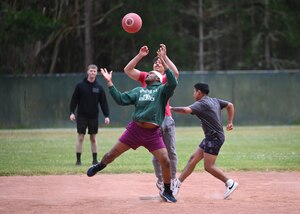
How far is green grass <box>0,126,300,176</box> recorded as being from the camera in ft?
48.0

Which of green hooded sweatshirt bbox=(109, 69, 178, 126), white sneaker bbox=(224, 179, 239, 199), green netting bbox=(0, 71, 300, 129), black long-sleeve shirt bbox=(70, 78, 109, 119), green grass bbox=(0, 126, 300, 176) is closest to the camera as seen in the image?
green hooded sweatshirt bbox=(109, 69, 178, 126)

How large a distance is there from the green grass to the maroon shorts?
4.29 meters

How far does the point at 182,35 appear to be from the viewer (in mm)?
42188

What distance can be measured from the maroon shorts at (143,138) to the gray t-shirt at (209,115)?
0.78 meters

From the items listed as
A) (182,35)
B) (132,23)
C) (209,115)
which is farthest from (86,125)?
(182,35)

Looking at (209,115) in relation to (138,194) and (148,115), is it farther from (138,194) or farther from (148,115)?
(138,194)

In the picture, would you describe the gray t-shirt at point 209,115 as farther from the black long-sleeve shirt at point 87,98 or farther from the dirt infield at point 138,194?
the black long-sleeve shirt at point 87,98

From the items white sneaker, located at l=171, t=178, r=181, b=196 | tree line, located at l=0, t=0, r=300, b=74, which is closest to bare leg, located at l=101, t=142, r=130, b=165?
white sneaker, located at l=171, t=178, r=181, b=196

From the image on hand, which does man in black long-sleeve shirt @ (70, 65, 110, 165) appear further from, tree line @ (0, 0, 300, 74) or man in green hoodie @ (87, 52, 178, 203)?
tree line @ (0, 0, 300, 74)

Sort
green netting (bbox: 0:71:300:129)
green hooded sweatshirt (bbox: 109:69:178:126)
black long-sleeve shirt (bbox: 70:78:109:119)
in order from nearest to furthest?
green hooded sweatshirt (bbox: 109:69:178:126) < black long-sleeve shirt (bbox: 70:78:109:119) < green netting (bbox: 0:71:300:129)

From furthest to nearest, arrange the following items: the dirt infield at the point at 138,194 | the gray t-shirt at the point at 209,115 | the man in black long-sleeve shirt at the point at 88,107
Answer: the man in black long-sleeve shirt at the point at 88,107, the gray t-shirt at the point at 209,115, the dirt infield at the point at 138,194

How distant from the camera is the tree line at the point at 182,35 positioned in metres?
38.8

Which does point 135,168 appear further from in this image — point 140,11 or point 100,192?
point 140,11

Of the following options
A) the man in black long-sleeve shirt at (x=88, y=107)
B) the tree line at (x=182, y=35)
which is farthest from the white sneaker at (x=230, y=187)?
the tree line at (x=182, y=35)
